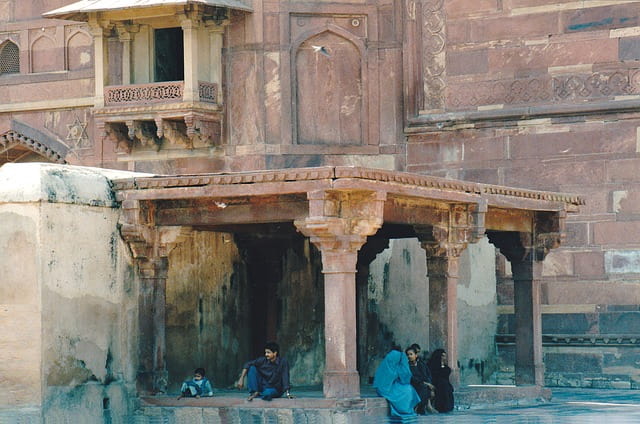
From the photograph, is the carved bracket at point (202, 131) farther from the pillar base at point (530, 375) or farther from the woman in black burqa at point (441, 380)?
the woman in black burqa at point (441, 380)

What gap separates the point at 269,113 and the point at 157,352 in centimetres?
518

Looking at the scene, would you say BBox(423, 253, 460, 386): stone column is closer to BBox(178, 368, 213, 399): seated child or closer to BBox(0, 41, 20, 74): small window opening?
BBox(178, 368, 213, 399): seated child

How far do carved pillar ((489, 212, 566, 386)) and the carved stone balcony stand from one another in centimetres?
409

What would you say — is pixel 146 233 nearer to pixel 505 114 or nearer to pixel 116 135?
pixel 116 135

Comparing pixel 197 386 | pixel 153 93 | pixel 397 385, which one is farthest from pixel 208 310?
pixel 153 93

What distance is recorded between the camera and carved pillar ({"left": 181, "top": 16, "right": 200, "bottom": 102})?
18.3 m

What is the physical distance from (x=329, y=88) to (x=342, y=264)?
583 centimetres

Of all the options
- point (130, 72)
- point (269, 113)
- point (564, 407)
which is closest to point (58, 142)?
point (130, 72)

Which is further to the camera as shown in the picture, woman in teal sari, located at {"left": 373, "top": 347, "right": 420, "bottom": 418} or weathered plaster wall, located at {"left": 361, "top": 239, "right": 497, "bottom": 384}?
weathered plaster wall, located at {"left": 361, "top": 239, "right": 497, "bottom": 384}

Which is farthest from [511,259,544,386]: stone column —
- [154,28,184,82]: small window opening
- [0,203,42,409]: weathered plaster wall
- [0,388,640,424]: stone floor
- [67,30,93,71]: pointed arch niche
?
[67,30,93,71]: pointed arch niche

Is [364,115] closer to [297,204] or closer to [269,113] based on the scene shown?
[269,113]

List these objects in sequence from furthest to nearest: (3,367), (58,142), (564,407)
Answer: (58,142)
(564,407)
(3,367)

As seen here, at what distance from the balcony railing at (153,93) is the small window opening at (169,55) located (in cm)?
65

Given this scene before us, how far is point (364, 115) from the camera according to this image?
18719 millimetres
